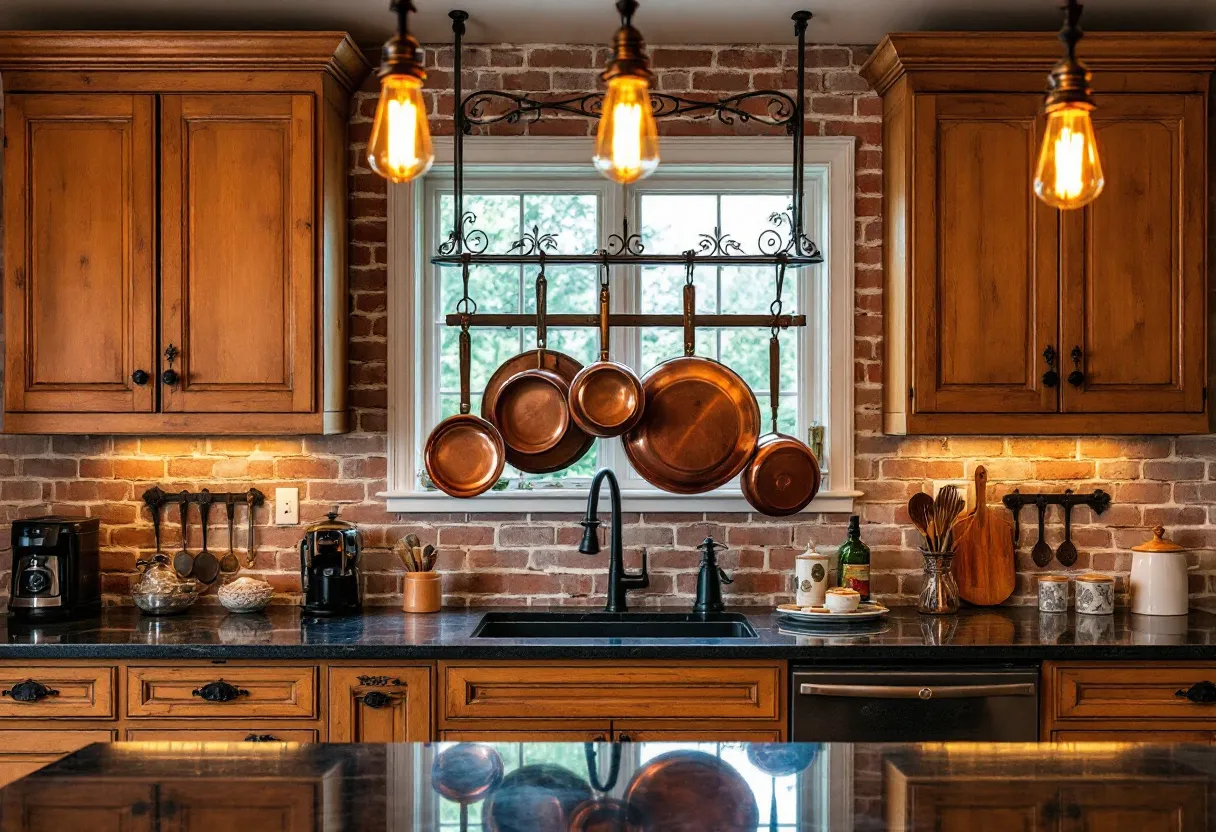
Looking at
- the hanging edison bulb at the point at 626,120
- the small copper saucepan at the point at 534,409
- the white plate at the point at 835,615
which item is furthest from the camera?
the small copper saucepan at the point at 534,409

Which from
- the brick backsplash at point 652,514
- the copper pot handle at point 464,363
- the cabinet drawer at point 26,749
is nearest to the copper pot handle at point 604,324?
the copper pot handle at point 464,363

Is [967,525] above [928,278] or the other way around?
the other way around

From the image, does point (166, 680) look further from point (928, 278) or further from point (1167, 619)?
point (1167, 619)

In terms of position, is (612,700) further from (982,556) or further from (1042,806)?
(1042,806)

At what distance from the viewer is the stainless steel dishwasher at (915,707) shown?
285 centimetres

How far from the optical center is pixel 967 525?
137 inches

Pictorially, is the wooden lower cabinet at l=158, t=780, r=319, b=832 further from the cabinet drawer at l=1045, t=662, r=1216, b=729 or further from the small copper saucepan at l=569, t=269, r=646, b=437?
the cabinet drawer at l=1045, t=662, r=1216, b=729

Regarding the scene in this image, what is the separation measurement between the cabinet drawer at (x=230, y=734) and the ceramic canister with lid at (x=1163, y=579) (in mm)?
2439

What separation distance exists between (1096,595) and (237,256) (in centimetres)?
271

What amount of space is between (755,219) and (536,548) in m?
1.28

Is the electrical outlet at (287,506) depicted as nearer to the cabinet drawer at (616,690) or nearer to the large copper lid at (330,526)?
the large copper lid at (330,526)

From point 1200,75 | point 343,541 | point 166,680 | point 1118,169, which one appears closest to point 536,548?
point 343,541

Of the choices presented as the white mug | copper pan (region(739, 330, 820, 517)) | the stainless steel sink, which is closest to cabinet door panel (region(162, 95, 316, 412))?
the stainless steel sink

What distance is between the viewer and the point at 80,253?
3.18m
